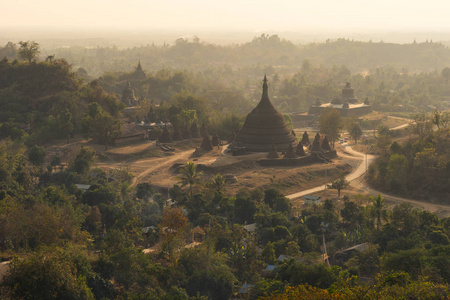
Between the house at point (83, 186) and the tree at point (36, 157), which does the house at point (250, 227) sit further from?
the tree at point (36, 157)

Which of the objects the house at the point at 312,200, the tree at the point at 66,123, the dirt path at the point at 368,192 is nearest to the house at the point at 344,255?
the house at the point at 312,200

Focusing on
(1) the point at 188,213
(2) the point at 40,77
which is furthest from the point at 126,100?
(1) the point at 188,213

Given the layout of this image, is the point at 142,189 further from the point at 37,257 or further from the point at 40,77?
the point at 40,77

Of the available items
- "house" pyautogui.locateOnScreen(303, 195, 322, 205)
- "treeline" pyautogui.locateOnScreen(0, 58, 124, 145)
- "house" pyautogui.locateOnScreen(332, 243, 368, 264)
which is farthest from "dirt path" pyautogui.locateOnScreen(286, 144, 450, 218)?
"treeline" pyautogui.locateOnScreen(0, 58, 124, 145)

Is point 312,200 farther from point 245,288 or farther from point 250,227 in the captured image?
point 245,288

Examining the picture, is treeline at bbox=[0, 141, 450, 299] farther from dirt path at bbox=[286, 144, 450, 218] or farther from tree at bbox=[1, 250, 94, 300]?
dirt path at bbox=[286, 144, 450, 218]

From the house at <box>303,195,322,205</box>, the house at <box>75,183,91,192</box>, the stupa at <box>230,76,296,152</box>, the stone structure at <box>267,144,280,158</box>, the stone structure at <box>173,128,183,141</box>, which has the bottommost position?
the house at <box>303,195,322,205</box>

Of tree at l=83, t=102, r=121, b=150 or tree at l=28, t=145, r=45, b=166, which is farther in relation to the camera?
tree at l=83, t=102, r=121, b=150
